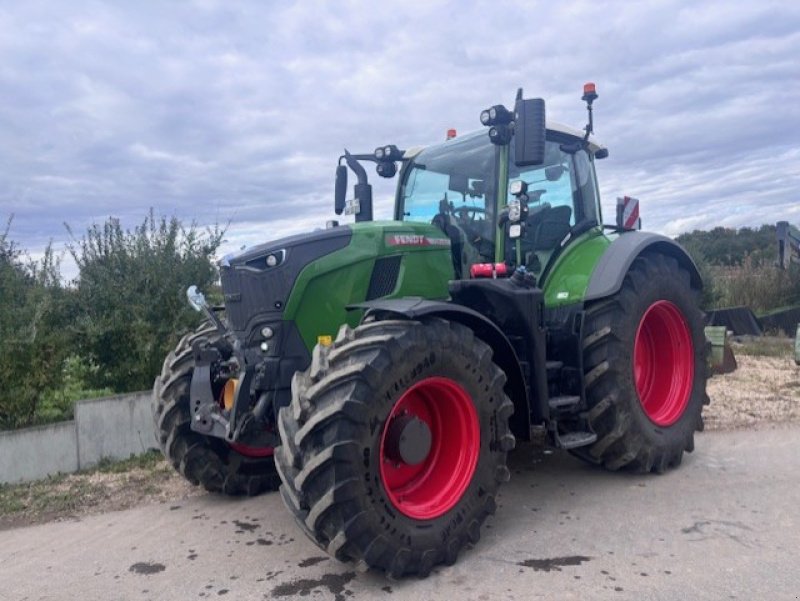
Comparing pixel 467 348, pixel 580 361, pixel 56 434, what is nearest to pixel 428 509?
pixel 467 348

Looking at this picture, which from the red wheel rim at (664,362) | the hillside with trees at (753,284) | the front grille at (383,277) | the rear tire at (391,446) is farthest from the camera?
the hillside with trees at (753,284)

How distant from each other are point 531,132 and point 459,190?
3.54 ft

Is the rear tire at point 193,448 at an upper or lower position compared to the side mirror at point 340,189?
lower

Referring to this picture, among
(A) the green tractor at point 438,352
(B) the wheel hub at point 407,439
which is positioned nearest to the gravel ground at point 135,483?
(A) the green tractor at point 438,352

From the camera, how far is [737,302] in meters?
18.2

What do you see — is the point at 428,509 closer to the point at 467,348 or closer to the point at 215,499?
the point at 467,348

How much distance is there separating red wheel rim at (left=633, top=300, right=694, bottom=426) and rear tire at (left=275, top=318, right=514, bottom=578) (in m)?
2.19

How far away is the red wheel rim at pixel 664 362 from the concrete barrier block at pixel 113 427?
431cm

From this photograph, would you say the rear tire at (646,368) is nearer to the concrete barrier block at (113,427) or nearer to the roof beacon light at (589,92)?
the roof beacon light at (589,92)

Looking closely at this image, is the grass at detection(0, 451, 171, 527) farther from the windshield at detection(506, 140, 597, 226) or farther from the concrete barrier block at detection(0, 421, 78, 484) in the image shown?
the windshield at detection(506, 140, 597, 226)

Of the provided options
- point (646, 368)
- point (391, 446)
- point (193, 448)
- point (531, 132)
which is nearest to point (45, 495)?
point (193, 448)

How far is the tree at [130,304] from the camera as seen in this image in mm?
7398

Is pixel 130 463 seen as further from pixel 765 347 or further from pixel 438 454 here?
pixel 765 347

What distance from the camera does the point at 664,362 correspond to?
6.00 meters
